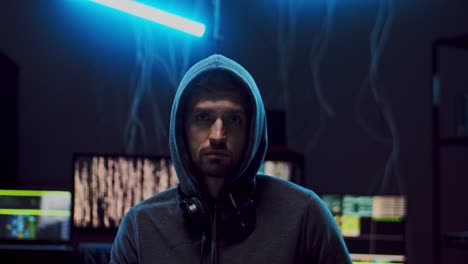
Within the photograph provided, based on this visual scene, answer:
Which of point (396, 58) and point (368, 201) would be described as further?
point (396, 58)

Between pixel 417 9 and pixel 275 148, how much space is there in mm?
1134

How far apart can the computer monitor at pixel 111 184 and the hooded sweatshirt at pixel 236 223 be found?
3.89ft

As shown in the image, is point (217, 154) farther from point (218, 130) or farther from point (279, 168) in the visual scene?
point (279, 168)

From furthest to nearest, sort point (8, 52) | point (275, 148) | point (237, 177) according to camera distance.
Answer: point (8, 52), point (275, 148), point (237, 177)

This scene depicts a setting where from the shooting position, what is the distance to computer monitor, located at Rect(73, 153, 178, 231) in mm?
2387

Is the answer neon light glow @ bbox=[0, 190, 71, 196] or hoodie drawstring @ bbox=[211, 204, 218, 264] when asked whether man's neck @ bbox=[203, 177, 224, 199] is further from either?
neon light glow @ bbox=[0, 190, 71, 196]

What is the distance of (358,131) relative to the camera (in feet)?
9.49

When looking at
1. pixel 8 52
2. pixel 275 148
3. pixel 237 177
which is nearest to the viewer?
pixel 237 177

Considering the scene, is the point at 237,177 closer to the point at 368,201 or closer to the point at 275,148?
the point at 275,148

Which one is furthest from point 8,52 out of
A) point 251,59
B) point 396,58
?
point 396,58

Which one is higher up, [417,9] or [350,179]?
[417,9]

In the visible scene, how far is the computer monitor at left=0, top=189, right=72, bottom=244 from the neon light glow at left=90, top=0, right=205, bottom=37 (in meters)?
0.80

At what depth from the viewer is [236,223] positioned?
114 cm

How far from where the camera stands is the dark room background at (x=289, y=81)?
2850mm
